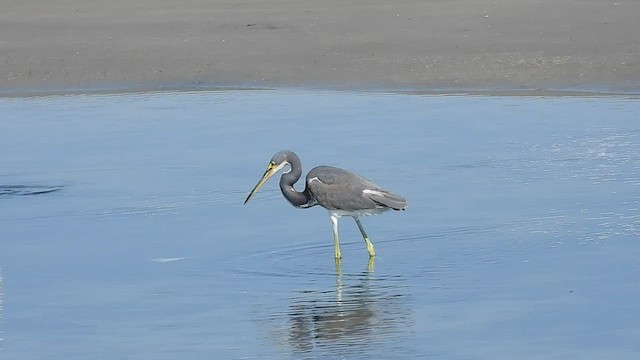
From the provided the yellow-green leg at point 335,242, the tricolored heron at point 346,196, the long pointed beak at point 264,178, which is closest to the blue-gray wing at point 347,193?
the tricolored heron at point 346,196

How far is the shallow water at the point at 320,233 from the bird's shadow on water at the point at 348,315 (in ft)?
0.06

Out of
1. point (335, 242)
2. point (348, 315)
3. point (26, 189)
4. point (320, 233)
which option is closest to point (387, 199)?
point (335, 242)

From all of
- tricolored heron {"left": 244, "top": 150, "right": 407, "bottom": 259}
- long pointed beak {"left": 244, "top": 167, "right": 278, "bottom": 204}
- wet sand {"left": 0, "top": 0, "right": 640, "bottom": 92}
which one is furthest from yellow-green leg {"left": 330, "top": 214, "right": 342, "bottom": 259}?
wet sand {"left": 0, "top": 0, "right": 640, "bottom": 92}

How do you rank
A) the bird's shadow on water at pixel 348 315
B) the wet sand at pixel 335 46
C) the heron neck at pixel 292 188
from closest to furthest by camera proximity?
the bird's shadow on water at pixel 348 315 → the heron neck at pixel 292 188 → the wet sand at pixel 335 46

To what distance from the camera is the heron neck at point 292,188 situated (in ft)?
34.8

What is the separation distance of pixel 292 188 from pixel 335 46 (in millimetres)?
7142

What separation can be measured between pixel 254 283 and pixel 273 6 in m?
11.1

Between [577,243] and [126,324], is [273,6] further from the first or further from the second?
[126,324]

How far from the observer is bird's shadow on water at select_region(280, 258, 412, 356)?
317 inches

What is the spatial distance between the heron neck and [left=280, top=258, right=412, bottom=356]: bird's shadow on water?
47.9 inches

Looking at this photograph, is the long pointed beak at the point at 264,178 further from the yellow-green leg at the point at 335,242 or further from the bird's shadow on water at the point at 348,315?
the bird's shadow on water at the point at 348,315

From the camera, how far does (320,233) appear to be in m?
10.7

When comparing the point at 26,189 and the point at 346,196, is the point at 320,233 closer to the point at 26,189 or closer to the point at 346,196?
the point at 346,196

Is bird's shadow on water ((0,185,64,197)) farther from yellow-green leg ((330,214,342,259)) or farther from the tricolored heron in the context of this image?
yellow-green leg ((330,214,342,259))
